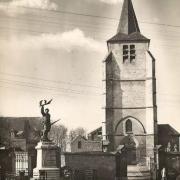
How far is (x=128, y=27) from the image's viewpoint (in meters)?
38.2

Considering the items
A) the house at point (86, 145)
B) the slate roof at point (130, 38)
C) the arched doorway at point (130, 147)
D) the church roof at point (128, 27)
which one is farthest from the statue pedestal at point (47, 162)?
the church roof at point (128, 27)

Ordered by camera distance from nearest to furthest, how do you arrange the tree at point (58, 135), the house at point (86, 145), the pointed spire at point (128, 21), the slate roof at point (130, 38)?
the slate roof at point (130, 38), the pointed spire at point (128, 21), the house at point (86, 145), the tree at point (58, 135)

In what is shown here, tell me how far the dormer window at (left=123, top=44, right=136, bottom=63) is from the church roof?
20.2 inches

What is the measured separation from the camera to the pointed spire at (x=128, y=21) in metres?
38.1

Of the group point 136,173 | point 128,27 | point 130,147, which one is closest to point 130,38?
point 128,27

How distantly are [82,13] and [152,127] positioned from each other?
1813 centimetres

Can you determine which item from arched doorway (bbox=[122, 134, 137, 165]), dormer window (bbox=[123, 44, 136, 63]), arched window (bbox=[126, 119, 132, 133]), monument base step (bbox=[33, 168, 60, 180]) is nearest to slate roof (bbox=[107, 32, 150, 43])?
dormer window (bbox=[123, 44, 136, 63])

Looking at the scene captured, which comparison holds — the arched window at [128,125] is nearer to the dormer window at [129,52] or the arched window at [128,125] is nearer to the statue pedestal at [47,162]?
the dormer window at [129,52]

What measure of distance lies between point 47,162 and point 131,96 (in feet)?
56.6

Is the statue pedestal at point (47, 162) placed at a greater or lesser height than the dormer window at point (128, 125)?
lesser

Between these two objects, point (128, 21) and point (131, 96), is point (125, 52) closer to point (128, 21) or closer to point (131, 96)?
point (128, 21)

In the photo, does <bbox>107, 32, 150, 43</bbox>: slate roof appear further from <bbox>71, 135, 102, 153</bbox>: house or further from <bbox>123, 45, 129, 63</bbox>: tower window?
<bbox>71, 135, 102, 153</bbox>: house

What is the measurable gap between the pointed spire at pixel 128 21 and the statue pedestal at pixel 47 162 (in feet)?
62.4

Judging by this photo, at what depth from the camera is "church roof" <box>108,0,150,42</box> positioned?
37.8 metres
